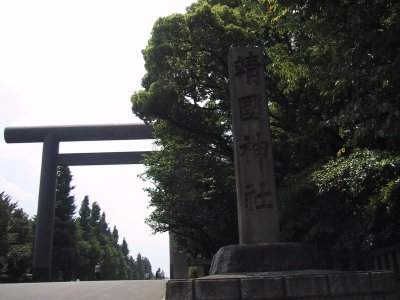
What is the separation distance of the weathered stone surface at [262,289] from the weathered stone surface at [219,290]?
0.08m

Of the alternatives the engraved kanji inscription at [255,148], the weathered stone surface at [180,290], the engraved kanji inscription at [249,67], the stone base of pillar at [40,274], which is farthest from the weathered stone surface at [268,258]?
the stone base of pillar at [40,274]

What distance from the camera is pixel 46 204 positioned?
23.1 metres

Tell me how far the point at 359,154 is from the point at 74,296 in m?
6.86

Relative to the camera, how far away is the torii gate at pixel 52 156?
2159 centimetres

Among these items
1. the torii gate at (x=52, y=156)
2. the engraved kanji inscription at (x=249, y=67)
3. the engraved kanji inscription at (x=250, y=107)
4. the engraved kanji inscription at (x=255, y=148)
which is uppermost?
the torii gate at (x=52, y=156)

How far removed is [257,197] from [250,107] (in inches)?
55.6

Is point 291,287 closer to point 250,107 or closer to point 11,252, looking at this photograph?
point 250,107

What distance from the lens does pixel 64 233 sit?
3366 cm

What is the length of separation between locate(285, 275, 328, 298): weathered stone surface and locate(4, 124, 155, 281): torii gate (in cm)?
1734

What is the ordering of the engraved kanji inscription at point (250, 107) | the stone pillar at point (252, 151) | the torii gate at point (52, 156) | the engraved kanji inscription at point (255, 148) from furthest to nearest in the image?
the torii gate at point (52, 156) < the engraved kanji inscription at point (250, 107) < the engraved kanji inscription at point (255, 148) < the stone pillar at point (252, 151)

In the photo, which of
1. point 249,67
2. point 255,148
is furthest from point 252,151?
point 249,67

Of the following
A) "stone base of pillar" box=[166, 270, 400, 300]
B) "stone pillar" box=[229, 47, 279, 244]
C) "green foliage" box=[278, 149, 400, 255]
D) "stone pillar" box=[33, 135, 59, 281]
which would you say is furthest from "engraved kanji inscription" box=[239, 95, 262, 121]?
"stone pillar" box=[33, 135, 59, 281]

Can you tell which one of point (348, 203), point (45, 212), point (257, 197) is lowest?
point (257, 197)

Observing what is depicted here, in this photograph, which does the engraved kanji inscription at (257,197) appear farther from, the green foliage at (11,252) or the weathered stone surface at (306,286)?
the green foliage at (11,252)
